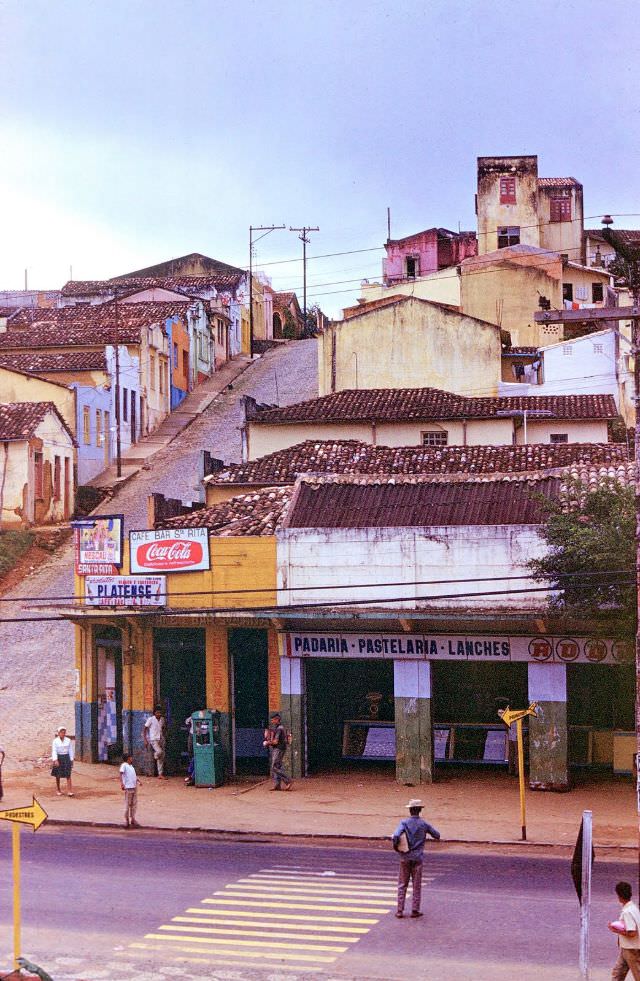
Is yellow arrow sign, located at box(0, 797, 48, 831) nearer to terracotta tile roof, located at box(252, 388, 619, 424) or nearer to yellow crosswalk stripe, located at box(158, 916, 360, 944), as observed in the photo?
yellow crosswalk stripe, located at box(158, 916, 360, 944)

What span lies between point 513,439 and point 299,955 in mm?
27457

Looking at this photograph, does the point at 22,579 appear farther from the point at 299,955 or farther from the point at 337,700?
the point at 299,955

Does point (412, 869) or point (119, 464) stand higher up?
point (119, 464)

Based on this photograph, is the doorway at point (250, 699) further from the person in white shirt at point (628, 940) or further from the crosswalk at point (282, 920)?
the person in white shirt at point (628, 940)

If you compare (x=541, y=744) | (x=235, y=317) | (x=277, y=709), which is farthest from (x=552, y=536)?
(x=235, y=317)

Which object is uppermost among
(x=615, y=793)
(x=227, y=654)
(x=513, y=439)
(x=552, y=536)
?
(x=513, y=439)

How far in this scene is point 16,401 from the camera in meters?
50.0

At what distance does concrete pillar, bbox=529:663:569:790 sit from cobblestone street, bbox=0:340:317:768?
933 cm

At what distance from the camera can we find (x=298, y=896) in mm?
16281

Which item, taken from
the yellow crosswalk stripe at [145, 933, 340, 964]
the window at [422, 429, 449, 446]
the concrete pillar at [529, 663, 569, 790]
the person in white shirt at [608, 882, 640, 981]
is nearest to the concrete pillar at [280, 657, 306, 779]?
the concrete pillar at [529, 663, 569, 790]

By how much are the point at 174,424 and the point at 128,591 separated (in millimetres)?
35877

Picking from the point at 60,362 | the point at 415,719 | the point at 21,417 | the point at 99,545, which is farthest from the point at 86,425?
the point at 415,719

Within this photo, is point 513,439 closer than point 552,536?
No

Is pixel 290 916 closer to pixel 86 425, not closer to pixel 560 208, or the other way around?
pixel 86 425
